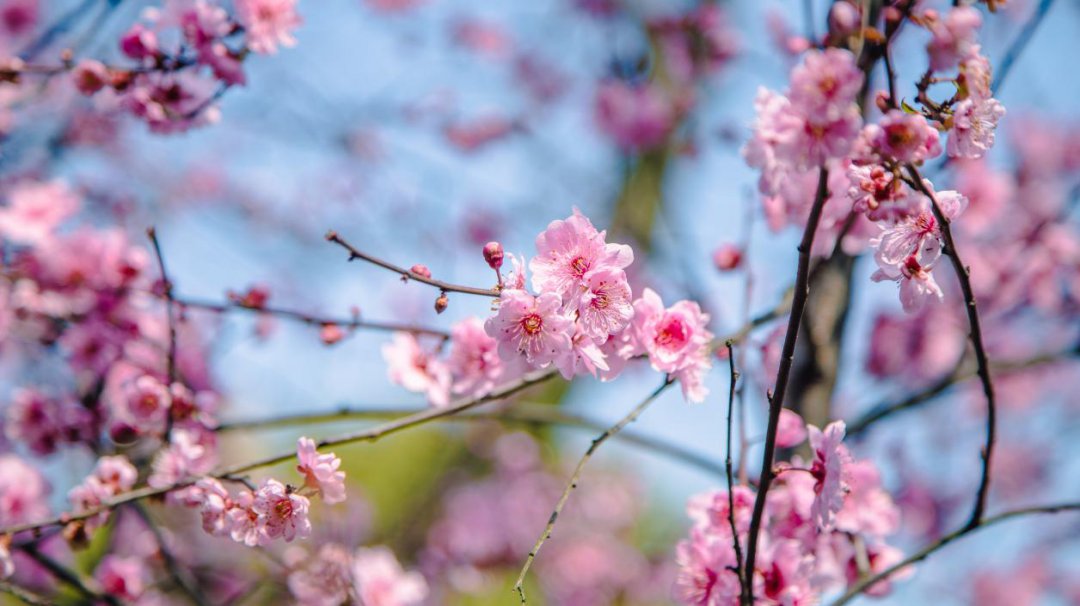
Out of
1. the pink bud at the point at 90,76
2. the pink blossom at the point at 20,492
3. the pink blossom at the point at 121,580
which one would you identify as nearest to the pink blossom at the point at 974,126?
the pink bud at the point at 90,76

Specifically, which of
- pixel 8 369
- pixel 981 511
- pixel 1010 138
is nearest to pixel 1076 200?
pixel 981 511

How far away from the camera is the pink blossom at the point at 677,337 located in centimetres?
143

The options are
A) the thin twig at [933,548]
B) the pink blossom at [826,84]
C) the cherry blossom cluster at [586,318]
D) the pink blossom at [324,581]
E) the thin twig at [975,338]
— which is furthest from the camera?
the pink blossom at [324,581]

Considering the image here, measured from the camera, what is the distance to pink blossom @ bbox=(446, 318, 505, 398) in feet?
5.72

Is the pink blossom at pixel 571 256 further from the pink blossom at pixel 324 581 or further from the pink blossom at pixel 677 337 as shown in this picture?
the pink blossom at pixel 324 581

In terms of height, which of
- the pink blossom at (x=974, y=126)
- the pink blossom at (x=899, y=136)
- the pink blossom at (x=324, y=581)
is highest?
the pink blossom at (x=974, y=126)

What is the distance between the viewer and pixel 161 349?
7.93ft

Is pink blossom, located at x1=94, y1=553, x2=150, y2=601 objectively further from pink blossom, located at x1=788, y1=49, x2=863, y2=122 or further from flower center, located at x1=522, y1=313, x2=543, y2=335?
pink blossom, located at x1=788, y1=49, x2=863, y2=122

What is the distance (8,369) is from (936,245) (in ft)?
16.1

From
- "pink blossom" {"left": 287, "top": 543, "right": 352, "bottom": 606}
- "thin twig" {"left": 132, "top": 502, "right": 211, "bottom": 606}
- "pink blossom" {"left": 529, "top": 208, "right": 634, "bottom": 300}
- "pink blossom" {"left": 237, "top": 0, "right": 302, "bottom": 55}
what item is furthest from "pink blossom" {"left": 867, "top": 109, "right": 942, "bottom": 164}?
"thin twig" {"left": 132, "top": 502, "right": 211, "bottom": 606}

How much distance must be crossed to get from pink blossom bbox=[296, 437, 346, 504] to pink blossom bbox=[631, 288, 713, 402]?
0.57 metres

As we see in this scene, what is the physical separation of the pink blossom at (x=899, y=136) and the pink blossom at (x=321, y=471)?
1.00 metres

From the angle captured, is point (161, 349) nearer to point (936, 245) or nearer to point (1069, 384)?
point (936, 245)

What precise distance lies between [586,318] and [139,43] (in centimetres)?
131
